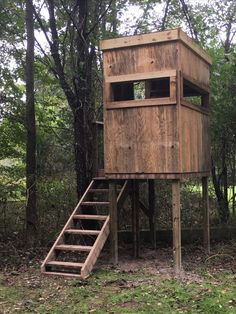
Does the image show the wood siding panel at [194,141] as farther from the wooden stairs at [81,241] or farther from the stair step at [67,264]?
the stair step at [67,264]

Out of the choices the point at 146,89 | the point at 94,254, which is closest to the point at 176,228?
the point at 94,254

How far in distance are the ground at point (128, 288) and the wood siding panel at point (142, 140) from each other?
5.83ft

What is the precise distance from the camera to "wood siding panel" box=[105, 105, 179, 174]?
24.3ft

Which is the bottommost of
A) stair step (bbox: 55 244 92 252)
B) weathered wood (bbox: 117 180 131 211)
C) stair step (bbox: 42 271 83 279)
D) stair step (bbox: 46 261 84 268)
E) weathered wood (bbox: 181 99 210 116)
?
stair step (bbox: 42 271 83 279)

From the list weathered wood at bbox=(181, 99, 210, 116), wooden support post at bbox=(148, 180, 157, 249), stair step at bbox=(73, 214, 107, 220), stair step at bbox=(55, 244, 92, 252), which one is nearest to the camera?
stair step at bbox=(55, 244, 92, 252)

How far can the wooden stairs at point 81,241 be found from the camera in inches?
290

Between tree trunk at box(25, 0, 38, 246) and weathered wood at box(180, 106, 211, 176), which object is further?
tree trunk at box(25, 0, 38, 246)

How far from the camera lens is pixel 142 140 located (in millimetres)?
7641

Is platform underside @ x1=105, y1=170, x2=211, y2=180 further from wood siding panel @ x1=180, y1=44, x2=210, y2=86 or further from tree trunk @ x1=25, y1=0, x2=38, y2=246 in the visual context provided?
tree trunk @ x1=25, y1=0, x2=38, y2=246

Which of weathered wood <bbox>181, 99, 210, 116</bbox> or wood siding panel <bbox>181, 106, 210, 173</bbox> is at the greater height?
weathered wood <bbox>181, 99, 210, 116</bbox>

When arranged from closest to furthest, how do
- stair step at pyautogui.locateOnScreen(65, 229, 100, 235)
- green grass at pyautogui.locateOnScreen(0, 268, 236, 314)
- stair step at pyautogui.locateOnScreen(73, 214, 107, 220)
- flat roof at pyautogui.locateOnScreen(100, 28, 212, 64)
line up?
green grass at pyautogui.locateOnScreen(0, 268, 236, 314) → flat roof at pyautogui.locateOnScreen(100, 28, 212, 64) → stair step at pyautogui.locateOnScreen(65, 229, 100, 235) → stair step at pyautogui.locateOnScreen(73, 214, 107, 220)

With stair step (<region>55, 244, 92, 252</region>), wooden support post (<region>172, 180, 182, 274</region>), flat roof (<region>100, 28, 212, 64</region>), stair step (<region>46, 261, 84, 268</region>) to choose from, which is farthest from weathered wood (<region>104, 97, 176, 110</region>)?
stair step (<region>46, 261, 84, 268</region>)

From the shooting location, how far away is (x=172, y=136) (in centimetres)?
740

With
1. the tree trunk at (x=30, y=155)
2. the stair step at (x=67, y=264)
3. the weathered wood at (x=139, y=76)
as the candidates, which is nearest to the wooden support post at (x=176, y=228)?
the stair step at (x=67, y=264)
